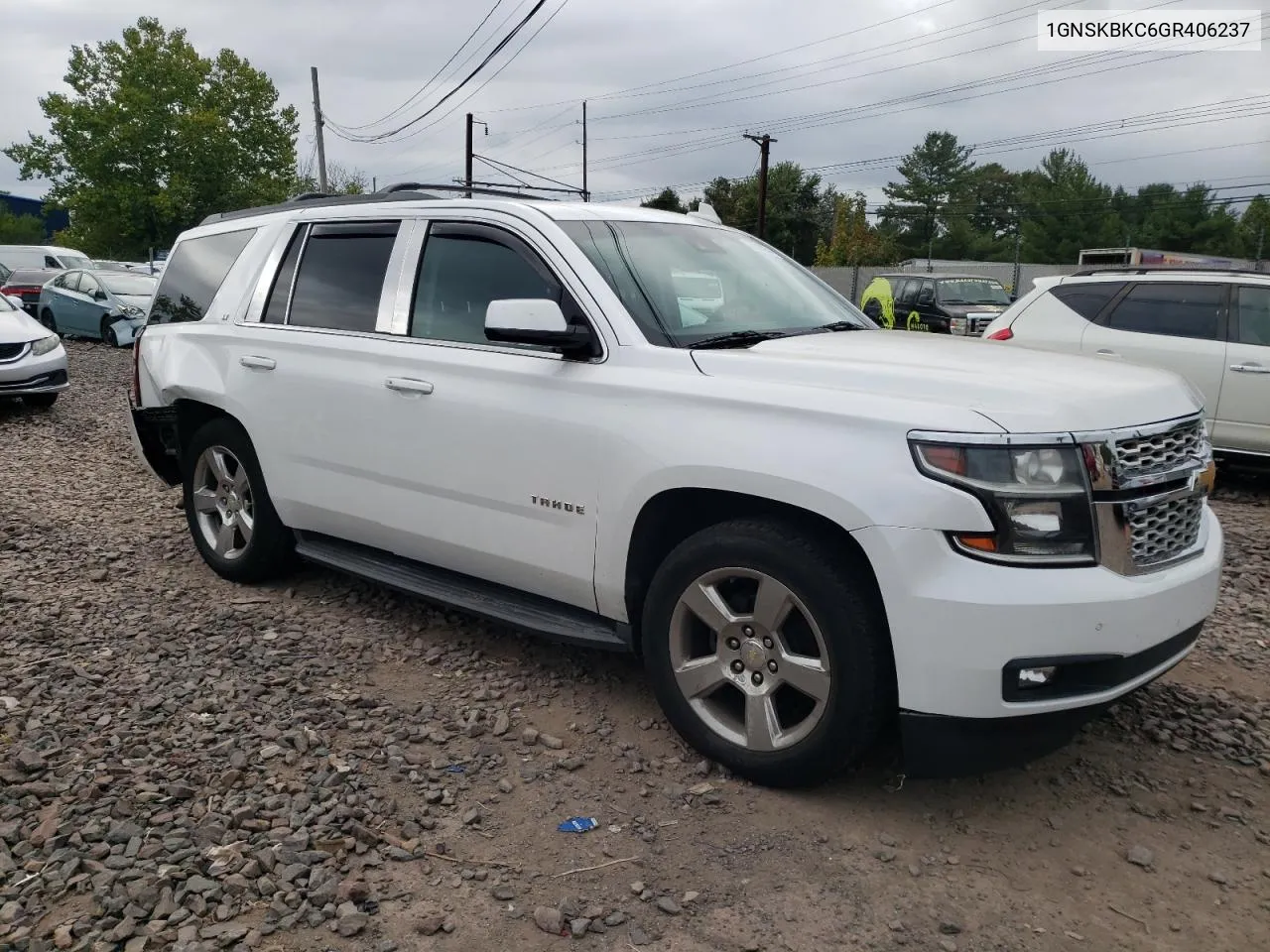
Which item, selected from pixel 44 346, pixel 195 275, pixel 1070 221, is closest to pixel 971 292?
pixel 44 346

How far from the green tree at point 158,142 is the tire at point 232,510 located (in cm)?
4001

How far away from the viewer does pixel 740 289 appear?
4004 mm

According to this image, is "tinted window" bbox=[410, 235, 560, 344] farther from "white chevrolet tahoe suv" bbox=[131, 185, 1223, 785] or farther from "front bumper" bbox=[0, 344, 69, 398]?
"front bumper" bbox=[0, 344, 69, 398]

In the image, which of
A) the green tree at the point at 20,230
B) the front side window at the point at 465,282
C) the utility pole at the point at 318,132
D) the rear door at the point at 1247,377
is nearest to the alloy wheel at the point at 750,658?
the front side window at the point at 465,282

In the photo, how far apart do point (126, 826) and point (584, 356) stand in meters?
1.99

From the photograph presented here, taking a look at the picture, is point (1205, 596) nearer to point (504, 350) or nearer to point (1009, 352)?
point (1009, 352)

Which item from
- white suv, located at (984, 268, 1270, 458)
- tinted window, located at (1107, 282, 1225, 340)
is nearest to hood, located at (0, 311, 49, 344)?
white suv, located at (984, 268, 1270, 458)

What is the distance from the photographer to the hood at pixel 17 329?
34.1 ft

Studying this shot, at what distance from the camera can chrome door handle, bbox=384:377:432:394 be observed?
155 inches

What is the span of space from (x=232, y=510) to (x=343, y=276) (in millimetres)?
1408

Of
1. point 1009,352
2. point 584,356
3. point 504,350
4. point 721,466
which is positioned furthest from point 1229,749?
point 504,350

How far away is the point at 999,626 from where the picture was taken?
8.71ft

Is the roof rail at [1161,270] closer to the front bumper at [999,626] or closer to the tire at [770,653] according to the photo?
the front bumper at [999,626]

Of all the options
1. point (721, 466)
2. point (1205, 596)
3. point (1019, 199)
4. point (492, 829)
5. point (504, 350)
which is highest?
point (1019, 199)
